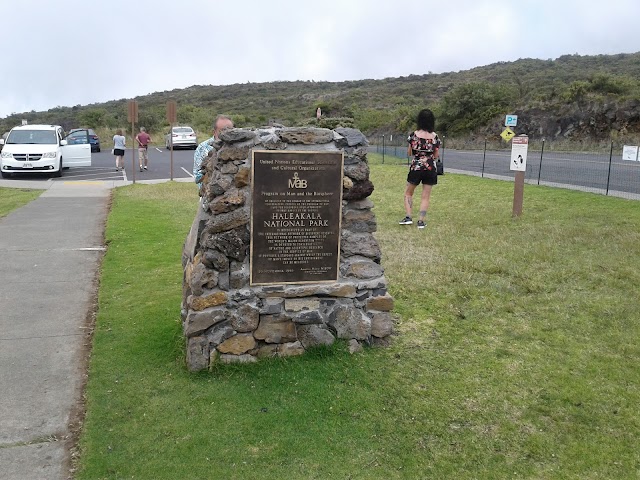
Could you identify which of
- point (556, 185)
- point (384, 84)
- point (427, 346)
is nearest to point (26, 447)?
point (427, 346)

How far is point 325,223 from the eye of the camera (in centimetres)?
497

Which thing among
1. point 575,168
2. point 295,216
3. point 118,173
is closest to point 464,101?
point 575,168

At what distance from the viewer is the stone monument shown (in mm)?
4758

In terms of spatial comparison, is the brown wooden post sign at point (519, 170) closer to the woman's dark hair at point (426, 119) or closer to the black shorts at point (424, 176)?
the black shorts at point (424, 176)

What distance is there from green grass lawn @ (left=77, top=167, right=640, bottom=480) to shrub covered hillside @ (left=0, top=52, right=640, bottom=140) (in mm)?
5487

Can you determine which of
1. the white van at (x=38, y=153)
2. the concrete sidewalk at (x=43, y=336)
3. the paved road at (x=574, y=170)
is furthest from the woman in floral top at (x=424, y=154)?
the white van at (x=38, y=153)

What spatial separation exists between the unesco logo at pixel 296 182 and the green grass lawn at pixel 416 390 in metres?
1.30

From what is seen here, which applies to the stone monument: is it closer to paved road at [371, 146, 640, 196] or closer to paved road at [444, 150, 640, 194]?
paved road at [371, 146, 640, 196]

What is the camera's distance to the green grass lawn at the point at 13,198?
13783mm

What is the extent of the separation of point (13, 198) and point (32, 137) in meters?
7.04

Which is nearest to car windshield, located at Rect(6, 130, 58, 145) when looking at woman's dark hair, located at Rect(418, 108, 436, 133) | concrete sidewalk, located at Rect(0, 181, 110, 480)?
concrete sidewalk, located at Rect(0, 181, 110, 480)

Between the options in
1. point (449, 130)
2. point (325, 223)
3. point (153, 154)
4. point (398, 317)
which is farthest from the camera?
point (449, 130)

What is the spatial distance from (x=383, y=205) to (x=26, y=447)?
9.71 metres

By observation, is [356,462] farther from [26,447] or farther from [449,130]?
[449,130]
